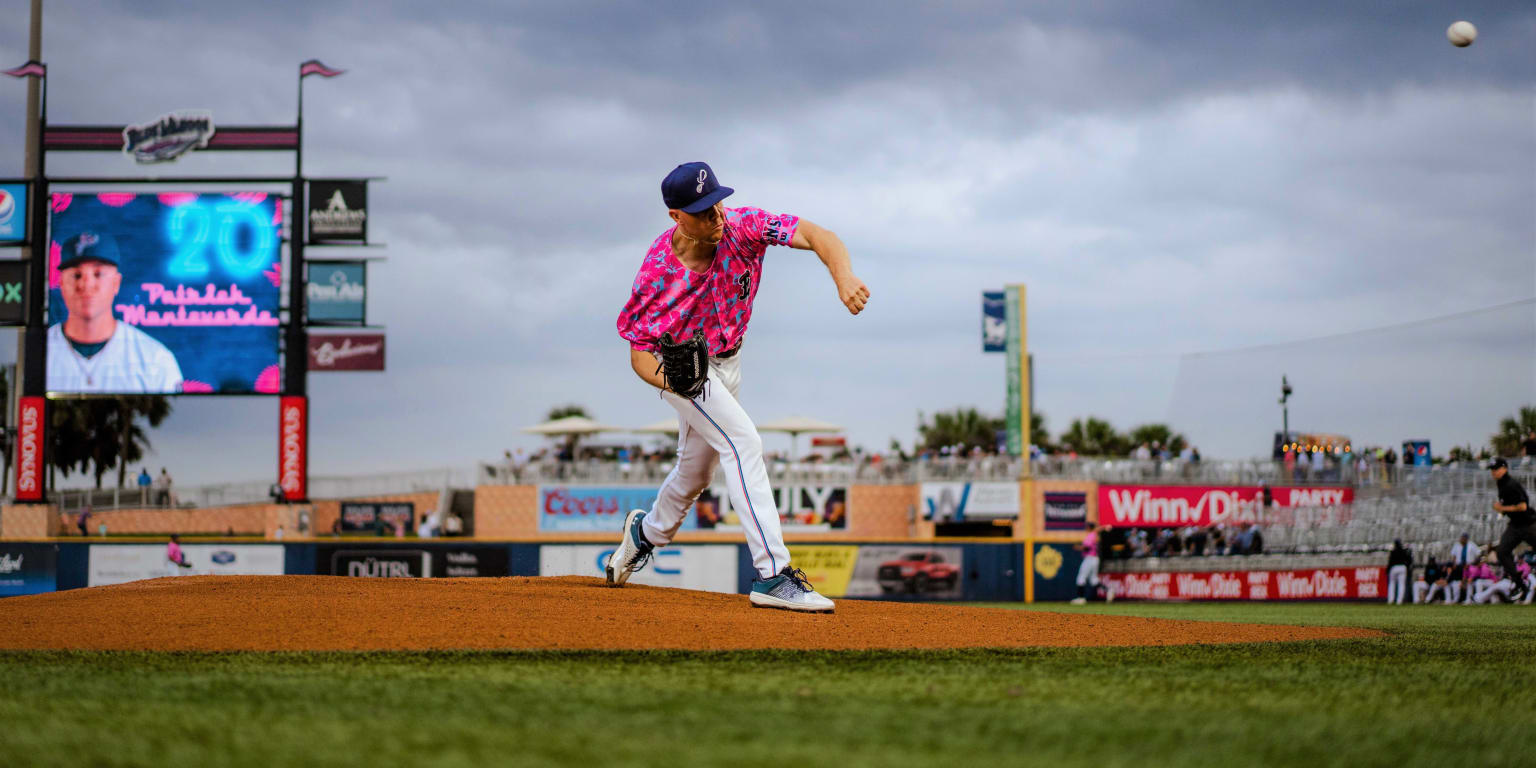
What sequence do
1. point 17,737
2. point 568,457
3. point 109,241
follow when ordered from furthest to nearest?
1. point 568,457
2. point 109,241
3. point 17,737

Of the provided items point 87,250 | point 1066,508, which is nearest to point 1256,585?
point 1066,508

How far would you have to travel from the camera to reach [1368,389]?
24.7 m

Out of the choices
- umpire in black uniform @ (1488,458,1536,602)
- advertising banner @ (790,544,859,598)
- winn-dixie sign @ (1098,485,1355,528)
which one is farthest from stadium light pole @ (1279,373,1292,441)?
umpire in black uniform @ (1488,458,1536,602)

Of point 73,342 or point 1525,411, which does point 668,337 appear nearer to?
point 1525,411

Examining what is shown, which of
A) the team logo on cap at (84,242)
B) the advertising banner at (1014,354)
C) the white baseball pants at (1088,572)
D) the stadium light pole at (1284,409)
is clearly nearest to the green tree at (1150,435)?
the advertising banner at (1014,354)

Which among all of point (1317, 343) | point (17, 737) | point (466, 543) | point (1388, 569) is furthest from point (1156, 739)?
point (1317, 343)

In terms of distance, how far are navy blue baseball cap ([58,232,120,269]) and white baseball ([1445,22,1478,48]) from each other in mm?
24428

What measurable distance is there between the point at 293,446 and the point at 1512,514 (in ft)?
78.5

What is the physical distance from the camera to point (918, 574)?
21.4 metres

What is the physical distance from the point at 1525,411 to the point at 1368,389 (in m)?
2.69

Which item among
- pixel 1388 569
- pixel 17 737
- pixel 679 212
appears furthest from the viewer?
pixel 1388 569

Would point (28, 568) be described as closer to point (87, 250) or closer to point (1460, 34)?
point (87, 250)

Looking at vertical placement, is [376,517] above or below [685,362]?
below

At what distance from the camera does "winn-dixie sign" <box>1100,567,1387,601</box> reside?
702 inches
